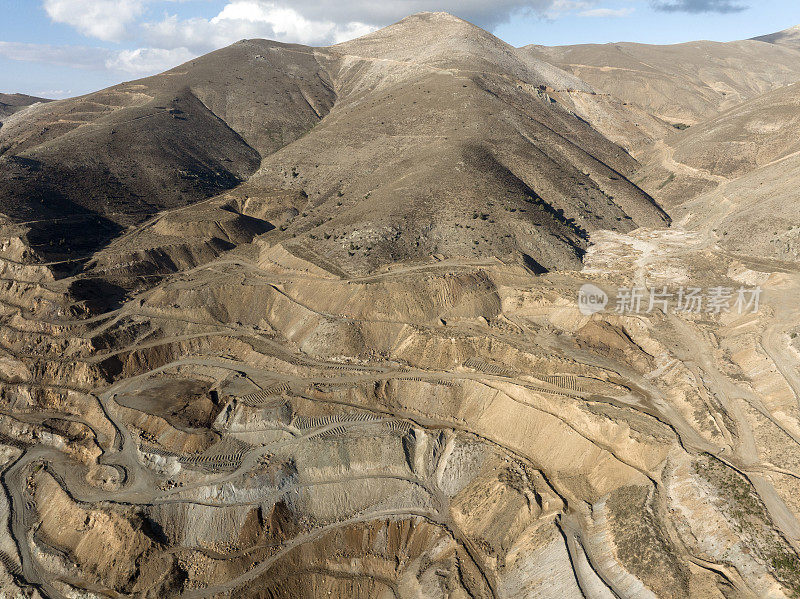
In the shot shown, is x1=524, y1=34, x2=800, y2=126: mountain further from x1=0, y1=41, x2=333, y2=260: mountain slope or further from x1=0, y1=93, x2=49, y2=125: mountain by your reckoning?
x1=0, y1=93, x2=49, y2=125: mountain

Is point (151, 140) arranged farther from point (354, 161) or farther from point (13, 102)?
point (13, 102)

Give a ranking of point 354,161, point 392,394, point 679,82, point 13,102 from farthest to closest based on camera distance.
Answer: point 679,82, point 13,102, point 354,161, point 392,394

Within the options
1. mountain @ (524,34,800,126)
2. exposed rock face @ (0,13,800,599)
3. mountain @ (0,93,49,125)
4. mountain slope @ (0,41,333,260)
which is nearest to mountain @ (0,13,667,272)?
mountain slope @ (0,41,333,260)

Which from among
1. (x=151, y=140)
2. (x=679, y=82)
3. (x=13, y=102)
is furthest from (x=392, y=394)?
(x=13, y=102)

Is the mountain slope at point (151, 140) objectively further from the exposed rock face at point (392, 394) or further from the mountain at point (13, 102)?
the mountain at point (13, 102)

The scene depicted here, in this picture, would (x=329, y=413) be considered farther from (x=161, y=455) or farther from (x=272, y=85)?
(x=272, y=85)

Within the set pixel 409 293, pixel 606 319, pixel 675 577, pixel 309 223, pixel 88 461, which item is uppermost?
pixel 309 223

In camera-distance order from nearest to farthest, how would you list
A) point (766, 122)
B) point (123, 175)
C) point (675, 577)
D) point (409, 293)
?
1. point (675, 577)
2. point (409, 293)
3. point (123, 175)
4. point (766, 122)

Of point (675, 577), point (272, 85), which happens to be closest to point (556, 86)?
point (272, 85)
